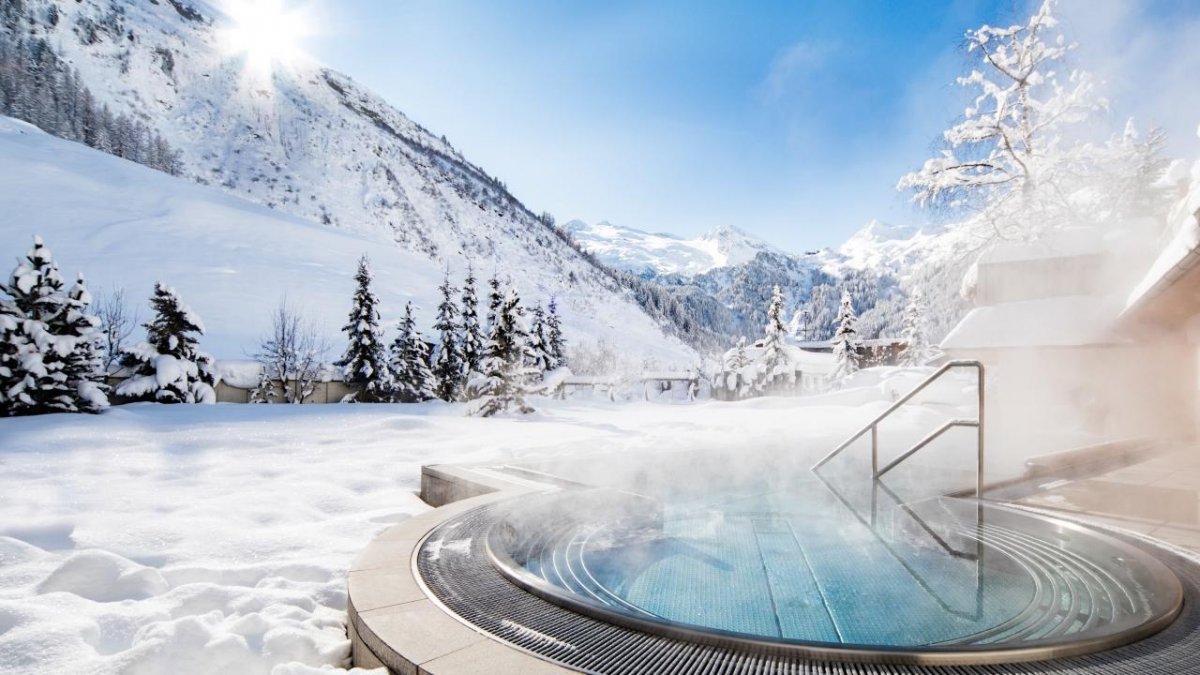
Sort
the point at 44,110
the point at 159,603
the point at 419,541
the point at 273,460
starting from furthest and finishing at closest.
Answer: the point at 44,110 → the point at 273,460 → the point at 419,541 → the point at 159,603

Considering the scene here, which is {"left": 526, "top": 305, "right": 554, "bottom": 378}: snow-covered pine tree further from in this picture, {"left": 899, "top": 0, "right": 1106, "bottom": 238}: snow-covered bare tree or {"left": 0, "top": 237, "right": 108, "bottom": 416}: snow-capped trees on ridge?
{"left": 0, "top": 237, "right": 108, "bottom": 416}: snow-capped trees on ridge

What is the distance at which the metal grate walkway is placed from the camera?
1.69 m

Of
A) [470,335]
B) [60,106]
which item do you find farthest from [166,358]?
[60,106]

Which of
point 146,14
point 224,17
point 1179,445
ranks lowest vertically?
point 1179,445

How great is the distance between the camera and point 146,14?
71000 millimetres

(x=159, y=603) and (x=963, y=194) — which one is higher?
(x=963, y=194)

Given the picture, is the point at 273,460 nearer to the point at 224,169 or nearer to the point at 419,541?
the point at 419,541

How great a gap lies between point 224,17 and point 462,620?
372ft

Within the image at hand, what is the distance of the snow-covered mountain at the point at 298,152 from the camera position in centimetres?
5697

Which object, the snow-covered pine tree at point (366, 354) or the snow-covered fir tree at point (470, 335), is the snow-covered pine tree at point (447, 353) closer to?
the snow-covered fir tree at point (470, 335)

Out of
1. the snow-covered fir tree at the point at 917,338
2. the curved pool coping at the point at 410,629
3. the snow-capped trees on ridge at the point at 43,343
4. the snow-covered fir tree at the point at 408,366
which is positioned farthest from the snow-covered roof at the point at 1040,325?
the snow-covered fir tree at the point at 917,338

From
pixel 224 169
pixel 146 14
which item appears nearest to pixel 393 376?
pixel 224 169

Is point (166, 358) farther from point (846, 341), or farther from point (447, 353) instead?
point (846, 341)

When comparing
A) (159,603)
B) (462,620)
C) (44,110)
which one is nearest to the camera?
(462,620)
